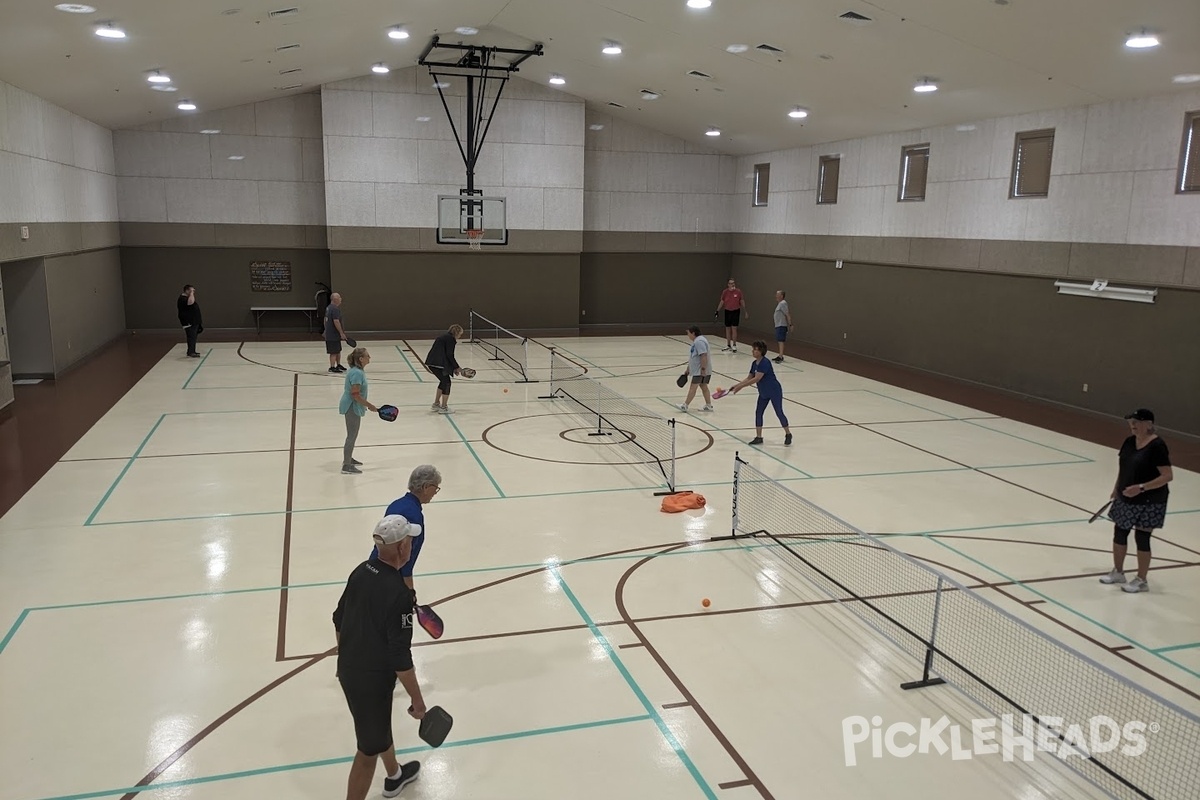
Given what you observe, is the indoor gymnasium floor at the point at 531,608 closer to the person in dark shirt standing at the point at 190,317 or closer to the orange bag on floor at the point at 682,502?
the orange bag on floor at the point at 682,502

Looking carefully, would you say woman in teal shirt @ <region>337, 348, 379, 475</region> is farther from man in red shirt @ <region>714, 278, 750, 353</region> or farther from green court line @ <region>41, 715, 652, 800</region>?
man in red shirt @ <region>714, 278, 750, 353</region>

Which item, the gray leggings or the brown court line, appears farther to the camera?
the gray leggings

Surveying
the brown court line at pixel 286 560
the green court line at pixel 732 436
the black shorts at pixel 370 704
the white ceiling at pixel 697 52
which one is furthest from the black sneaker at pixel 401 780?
the white ceiling at pixel 697 52

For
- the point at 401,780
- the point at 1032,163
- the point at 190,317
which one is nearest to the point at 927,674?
the point at 401,780

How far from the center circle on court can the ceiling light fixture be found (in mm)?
8966

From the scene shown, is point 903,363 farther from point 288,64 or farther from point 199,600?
point 199,600

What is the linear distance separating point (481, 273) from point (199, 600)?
20.9m

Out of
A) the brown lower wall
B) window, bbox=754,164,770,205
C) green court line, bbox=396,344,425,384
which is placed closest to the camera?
the brown lower wall

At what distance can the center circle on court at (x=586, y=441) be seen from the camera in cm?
1371

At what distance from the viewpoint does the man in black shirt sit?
4.92 metres

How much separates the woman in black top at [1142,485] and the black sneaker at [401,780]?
728 cm

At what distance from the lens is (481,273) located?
28.4 m

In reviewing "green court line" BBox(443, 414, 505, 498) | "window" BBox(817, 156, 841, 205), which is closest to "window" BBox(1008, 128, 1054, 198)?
"window" BBox(817, 156, 841, 205)

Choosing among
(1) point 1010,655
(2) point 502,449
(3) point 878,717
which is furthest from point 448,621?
(2) point 502,449
